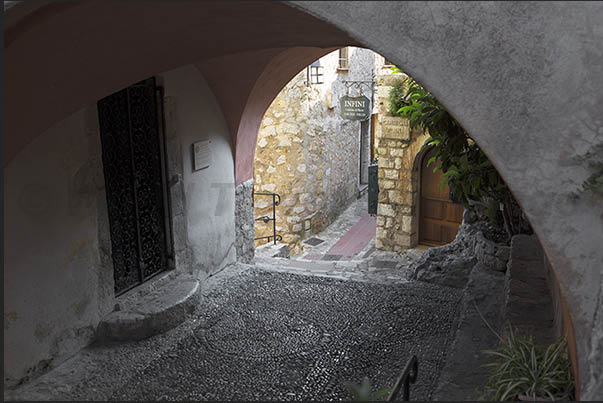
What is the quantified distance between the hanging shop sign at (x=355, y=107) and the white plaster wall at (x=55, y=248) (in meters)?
6.35

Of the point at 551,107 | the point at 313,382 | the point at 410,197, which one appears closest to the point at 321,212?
the point at 410,197

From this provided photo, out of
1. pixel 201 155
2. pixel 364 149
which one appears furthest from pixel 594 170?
pixel 364 149

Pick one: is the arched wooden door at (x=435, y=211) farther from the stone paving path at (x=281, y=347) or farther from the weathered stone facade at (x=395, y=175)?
the stone paving path at (x=281, y=347)

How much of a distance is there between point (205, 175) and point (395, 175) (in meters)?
4.82

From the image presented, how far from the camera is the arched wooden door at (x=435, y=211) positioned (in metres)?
9.93

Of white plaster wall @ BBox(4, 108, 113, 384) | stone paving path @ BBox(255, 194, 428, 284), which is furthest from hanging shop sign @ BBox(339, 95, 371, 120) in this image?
white plaster wall @ BBox(4, 108, 113, 384)

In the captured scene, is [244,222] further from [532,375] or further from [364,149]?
[364,149]

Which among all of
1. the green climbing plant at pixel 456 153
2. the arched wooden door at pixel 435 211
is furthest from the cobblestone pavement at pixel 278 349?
the arched wooden door at pixel 435 211

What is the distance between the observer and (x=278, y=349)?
4348 mm

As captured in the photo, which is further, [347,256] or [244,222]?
[347,256]

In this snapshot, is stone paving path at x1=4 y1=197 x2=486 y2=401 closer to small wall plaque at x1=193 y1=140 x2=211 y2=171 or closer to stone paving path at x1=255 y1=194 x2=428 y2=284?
stone paving path at x1=255 y1=194 x2=428 y2=284

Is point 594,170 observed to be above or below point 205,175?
above

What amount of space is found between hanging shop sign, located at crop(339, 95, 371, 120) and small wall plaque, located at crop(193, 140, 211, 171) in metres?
5.75

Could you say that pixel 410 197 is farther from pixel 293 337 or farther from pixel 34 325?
pixel 34 325
